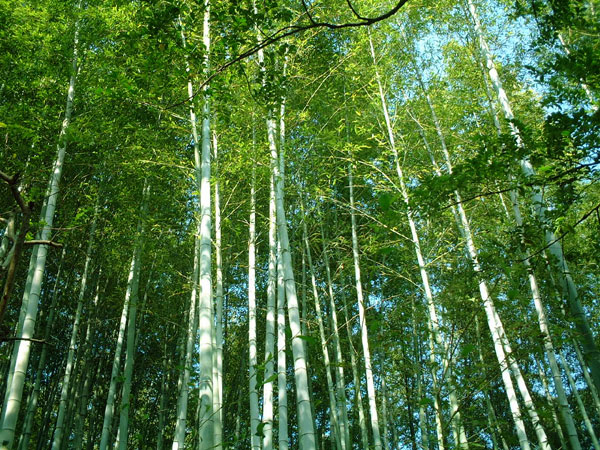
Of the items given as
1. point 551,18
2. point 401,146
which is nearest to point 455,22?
point 401,146

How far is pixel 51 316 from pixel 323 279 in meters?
5.35

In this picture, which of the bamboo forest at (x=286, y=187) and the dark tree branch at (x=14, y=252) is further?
the bamboo forest at (x=286, y=187)

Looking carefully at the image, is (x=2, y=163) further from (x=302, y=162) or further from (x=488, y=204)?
(x=488, y=204)

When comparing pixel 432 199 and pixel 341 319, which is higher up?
pixel 341 319

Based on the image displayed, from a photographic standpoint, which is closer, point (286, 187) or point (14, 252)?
point (14, 252)

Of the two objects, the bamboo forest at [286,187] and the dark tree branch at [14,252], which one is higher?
the bamboo forest at [286,187]

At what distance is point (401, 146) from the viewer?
20.8 feet

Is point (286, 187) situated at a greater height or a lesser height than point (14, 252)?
greater

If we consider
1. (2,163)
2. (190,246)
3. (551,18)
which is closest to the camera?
(551,18)

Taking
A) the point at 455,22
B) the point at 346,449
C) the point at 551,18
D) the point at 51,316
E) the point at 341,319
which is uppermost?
the point at 455,22

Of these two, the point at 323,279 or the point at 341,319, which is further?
the point at 341,319

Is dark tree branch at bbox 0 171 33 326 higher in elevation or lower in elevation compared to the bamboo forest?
lower

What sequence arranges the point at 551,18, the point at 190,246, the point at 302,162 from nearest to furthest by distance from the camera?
the point at 551,18
the point at 302,162
the point at 190,246

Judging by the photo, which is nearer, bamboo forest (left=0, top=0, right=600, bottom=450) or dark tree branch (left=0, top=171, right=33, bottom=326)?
dark tree branch (left=0, top=171, right=33, bottom=326)
